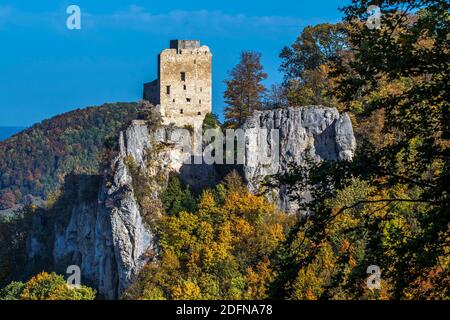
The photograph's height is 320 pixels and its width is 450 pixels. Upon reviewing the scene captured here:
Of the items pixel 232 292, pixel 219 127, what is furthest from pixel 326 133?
pixel 232 292

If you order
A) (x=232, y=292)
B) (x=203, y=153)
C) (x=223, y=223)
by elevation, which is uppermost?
(x=203, y=153)

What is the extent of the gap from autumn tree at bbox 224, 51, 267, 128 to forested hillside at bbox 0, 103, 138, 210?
312 ft

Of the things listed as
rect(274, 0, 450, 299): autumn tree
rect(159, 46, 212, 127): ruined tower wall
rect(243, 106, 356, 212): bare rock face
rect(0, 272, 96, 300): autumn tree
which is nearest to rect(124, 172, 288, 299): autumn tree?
rect(243, 106, 356, 212): bare rock face

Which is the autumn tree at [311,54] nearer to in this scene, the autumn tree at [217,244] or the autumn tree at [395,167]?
the autumn tree at [217,244]

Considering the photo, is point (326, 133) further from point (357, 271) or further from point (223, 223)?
point (357, 271)

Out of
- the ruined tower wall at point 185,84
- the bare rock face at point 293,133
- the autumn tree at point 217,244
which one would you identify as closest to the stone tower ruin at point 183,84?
the ruined tower wall at point 185,84

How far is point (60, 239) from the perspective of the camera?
57.2 meters

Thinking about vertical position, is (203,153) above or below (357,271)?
above

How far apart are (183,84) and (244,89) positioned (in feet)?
8.99

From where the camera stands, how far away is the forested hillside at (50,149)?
149 m

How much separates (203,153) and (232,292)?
7.65 metres

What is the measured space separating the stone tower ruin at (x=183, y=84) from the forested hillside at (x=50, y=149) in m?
94.7

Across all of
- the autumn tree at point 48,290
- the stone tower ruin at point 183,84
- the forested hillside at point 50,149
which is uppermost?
the forested hillside at point 50,149

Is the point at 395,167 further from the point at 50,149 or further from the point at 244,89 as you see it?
the point at 50,149
